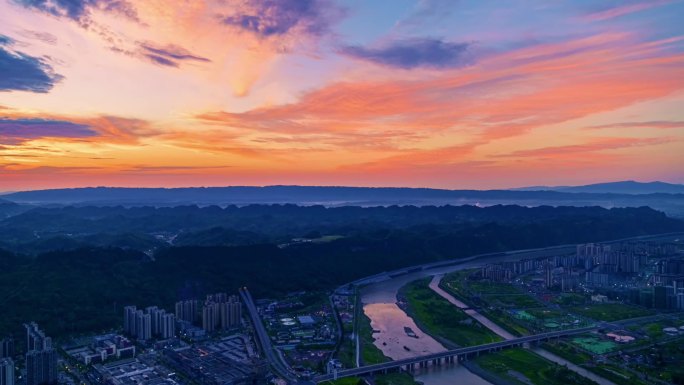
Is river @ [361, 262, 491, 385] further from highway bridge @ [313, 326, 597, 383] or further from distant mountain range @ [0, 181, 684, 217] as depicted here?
distant mountain range @ [0, 181, 684, 217]

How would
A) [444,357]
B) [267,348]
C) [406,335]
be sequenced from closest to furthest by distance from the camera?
[444,357]
[267,348]
[406,335]

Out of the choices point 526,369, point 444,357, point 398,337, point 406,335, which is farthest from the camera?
point 406,335

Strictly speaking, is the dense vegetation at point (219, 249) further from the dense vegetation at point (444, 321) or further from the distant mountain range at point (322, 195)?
the distant mountain range at point (322, 195)

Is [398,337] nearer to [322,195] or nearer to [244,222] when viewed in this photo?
[244,222]

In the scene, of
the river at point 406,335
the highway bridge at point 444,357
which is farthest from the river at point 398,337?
the highway bridge at point 444,357

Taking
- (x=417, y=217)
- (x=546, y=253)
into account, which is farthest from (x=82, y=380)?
(x=417, y=217)

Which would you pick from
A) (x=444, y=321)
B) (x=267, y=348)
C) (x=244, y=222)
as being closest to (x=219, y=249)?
(x=267, y=348)
